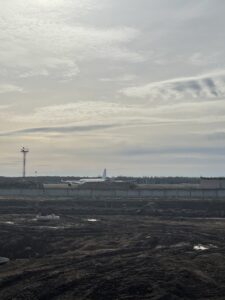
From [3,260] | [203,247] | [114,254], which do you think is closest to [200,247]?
[203,247]

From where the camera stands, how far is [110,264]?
30.4m

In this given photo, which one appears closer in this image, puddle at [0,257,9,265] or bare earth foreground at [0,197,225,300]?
bare earth foreground at [0,197,225,300]

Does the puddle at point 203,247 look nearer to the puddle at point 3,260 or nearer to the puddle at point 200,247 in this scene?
the puddle at point 200,247

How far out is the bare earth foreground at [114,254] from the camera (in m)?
24.3

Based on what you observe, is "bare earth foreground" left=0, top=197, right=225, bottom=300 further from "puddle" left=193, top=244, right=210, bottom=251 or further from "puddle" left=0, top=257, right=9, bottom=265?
"puddle" left=0, top=257, right=9, bottom=265

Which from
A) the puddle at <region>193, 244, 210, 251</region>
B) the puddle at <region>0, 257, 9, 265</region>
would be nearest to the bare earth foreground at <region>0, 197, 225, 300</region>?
the puddle at <region>193, 244, 210, 251</region>

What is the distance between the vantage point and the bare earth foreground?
24.3m

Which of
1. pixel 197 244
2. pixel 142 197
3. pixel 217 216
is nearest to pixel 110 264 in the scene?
pixel 197 244

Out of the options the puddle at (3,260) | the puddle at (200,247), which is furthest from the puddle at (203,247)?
the puddle at (3,260)

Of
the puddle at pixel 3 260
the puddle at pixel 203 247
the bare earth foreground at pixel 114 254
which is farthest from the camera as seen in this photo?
the puddle at pixel 203 247

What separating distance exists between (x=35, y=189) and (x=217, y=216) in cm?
4358

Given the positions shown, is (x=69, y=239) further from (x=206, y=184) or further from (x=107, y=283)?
(x=206, y=184)

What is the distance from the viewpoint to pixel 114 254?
3438 cm

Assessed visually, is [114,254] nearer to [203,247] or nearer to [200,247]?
[200,247]
